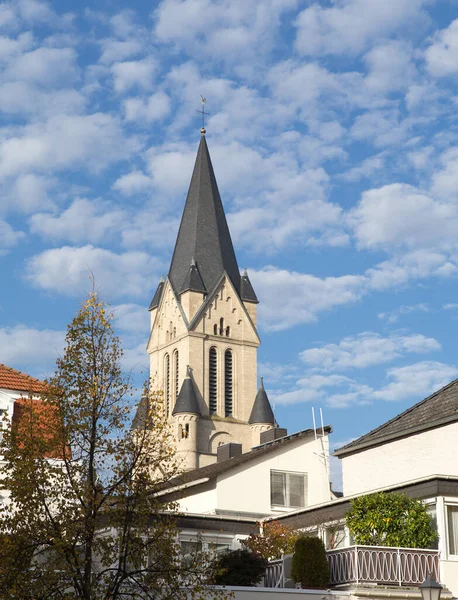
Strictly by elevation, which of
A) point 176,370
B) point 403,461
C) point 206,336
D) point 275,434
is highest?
point 206,336

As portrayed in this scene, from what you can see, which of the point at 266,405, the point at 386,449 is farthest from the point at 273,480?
the point at 266,405

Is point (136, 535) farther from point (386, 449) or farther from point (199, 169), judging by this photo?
point (199, 169)

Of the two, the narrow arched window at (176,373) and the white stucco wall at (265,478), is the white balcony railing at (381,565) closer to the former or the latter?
the white stucco wall at (265,478)

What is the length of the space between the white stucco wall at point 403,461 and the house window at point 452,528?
5.15 meters

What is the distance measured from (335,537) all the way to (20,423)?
12.4 metres

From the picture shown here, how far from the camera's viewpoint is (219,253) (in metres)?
98.8

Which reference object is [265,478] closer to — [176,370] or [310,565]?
[310,565]

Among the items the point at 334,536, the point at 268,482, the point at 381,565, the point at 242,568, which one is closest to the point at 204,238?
the point at 268,482

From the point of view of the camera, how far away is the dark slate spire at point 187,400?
8819 cm

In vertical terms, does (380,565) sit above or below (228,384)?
below

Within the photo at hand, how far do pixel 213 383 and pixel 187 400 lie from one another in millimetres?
5131

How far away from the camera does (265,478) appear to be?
38.8 m

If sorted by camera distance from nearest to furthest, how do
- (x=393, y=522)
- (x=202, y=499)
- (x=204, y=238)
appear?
(x=393, y=522) → (x=202, y=499) → (x=204, y=238)

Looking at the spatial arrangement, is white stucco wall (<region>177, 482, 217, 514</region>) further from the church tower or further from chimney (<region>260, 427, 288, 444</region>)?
the church tower
